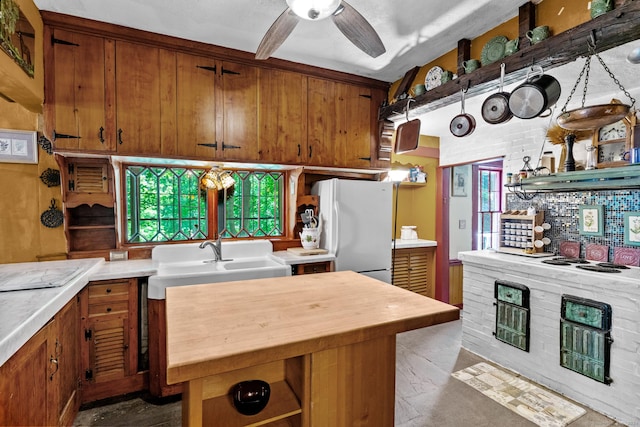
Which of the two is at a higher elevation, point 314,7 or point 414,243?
point 314,7

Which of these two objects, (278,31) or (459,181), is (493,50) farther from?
(459,181)

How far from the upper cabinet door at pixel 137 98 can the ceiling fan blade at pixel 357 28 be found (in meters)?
1.66

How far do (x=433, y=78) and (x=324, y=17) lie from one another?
150 centimetres

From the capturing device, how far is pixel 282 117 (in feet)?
10.0

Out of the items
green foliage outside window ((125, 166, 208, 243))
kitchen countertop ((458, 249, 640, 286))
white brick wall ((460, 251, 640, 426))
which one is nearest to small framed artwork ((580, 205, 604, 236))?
kitchen countertop ((458, 249, 640, 286))

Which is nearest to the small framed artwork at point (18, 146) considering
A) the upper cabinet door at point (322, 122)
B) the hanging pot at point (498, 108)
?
the upper cabinet door at point (322, 122)

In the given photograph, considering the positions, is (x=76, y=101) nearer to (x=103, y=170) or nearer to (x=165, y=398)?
(x=103, y=170)

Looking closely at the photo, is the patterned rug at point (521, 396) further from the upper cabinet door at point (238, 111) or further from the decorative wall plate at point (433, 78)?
the upper cabinet door at point (238, 111)

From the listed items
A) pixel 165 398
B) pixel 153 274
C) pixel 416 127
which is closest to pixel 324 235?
pixel 416 127

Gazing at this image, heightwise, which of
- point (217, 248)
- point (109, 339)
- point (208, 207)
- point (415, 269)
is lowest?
point (109, 339)

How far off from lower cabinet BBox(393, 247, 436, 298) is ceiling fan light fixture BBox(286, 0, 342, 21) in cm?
290

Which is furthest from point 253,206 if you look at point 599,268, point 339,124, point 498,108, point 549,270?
point 599,268

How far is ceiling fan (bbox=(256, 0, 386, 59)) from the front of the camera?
1558 millimetres

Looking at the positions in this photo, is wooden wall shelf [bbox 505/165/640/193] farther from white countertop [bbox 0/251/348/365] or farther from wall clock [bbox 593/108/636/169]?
white countertop [bbox 0/251/348/365]
